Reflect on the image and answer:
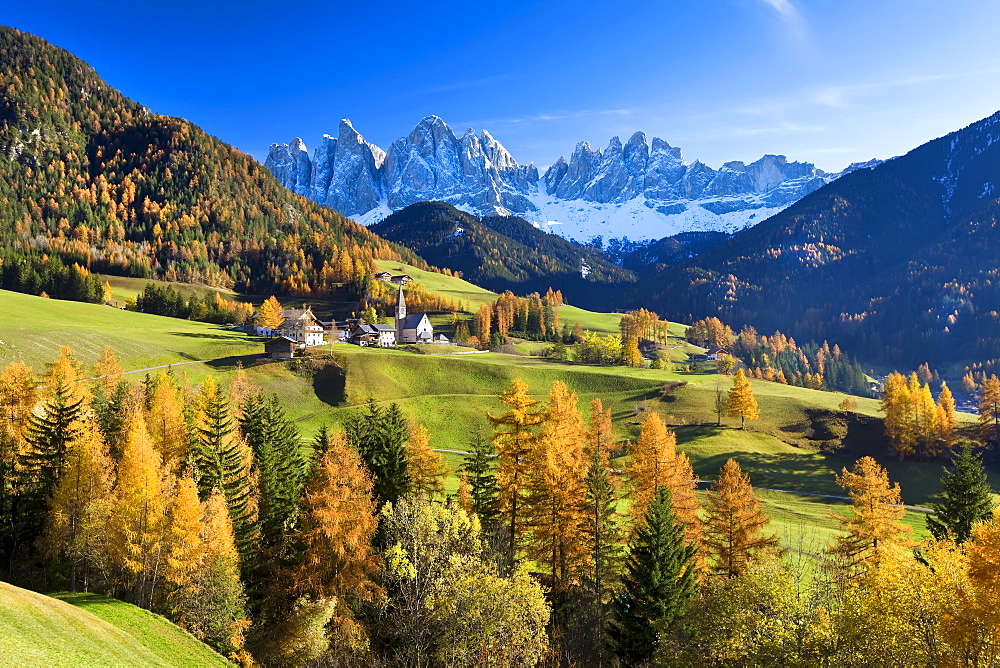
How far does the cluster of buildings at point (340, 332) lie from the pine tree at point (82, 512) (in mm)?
70432

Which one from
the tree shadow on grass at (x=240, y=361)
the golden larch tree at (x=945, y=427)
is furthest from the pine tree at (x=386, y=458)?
the golden larch tree at (x=945, y=427)

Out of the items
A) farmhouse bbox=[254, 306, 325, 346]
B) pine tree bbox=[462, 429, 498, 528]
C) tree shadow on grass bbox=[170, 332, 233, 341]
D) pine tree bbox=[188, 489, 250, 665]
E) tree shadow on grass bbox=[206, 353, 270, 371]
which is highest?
farmhouse bbox=[254, 306, 325, 346]

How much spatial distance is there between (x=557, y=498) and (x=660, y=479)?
11044 mm

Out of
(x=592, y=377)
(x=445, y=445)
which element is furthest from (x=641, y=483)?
(x=592, y=377)

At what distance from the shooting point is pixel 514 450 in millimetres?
37094

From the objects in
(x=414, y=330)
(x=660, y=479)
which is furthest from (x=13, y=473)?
(x=414, y=330)

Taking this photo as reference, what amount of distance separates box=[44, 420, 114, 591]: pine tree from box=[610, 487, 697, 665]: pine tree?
118 ft

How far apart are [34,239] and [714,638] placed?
261 meters

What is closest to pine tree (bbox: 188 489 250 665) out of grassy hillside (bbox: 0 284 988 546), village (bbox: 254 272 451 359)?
grassy hillside (bbox: 0 284 988 546)

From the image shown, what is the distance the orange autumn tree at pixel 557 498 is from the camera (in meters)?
36.1

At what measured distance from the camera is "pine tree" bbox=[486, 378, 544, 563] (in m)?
36.7

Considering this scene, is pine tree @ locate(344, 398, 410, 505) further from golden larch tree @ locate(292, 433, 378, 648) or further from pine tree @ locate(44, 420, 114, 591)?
pine tree @ locate(44, 420, 114, 591)

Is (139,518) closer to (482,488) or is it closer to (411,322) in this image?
(482,488)

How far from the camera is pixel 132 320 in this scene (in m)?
134
